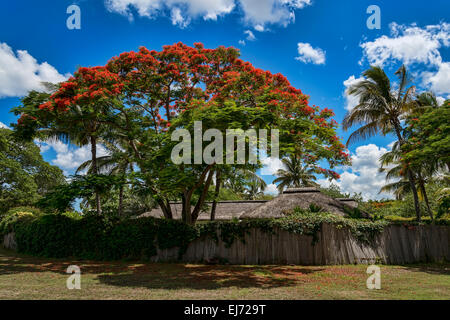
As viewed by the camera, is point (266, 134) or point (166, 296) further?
point (266, 134)

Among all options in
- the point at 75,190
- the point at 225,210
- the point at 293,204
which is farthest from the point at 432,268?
the point at 225,210

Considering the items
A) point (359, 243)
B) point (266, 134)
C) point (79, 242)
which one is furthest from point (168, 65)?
point (359, 243)

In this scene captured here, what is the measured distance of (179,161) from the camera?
11.1 m

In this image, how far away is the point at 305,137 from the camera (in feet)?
35.2

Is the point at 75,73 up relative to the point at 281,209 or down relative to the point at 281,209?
up

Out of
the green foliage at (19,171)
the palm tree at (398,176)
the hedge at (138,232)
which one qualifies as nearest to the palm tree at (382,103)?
the palm tree at (398,176)

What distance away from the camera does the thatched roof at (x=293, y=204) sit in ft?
54.2

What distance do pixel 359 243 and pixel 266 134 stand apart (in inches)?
237

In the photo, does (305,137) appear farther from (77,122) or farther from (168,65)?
(77,122)

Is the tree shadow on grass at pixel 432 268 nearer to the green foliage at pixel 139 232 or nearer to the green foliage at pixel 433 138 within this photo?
the green foliage at pixel 139 232

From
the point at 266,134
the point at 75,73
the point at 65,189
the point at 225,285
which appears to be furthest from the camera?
the point at 75,73

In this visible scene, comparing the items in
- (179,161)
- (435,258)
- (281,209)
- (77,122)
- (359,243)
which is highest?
(77,122)

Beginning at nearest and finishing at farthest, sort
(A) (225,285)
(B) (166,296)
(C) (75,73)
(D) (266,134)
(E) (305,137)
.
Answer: (B) (166,296) → (A) (225,285) → (D) (266,134) → (E) (305,137) → (C) (75,73)

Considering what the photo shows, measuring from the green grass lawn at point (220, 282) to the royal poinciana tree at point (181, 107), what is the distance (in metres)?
3.65
